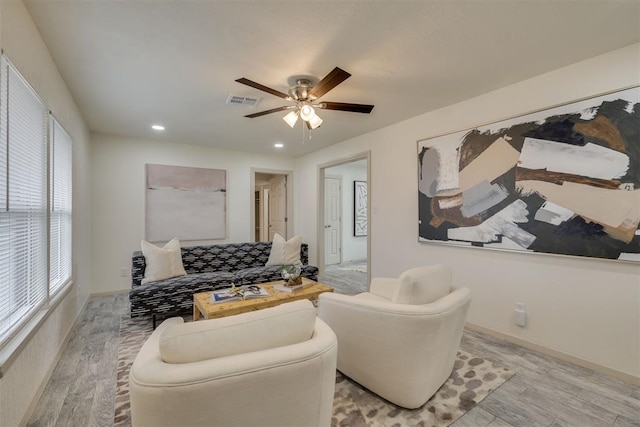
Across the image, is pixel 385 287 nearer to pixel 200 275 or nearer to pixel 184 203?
pixel 200 275

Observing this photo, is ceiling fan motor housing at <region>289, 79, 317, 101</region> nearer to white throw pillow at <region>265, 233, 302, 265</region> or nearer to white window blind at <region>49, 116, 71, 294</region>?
white window blind at <region>49, 116, 71, 294</region>

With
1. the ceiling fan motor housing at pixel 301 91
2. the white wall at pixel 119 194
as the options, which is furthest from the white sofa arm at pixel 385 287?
the white wall at pixel 119 194

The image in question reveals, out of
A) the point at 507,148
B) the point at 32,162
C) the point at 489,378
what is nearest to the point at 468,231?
the point at 507,148

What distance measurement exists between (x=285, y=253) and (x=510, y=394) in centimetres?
308

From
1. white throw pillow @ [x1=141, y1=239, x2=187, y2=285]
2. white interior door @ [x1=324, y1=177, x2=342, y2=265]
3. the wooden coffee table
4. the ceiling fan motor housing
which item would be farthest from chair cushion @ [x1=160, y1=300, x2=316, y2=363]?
white interior door @ [x1=324, y1=177, x2=342, y2=265]

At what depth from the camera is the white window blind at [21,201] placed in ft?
5.00

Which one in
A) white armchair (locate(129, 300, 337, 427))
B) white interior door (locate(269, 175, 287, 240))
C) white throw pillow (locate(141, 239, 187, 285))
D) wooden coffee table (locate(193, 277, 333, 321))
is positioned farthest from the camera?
white interior door (locate(269, 175, 287, 240))

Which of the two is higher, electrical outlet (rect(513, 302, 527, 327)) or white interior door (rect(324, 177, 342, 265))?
white interior door (rect(324, 177, 342, 265))

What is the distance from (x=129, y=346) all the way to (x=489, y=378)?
3.07 m

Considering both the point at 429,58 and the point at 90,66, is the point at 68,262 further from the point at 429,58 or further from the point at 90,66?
the point at 429,58

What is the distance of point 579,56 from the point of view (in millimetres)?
2186

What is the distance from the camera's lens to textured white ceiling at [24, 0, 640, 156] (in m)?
1.69

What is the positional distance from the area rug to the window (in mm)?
766

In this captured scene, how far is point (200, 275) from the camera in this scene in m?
3.57
